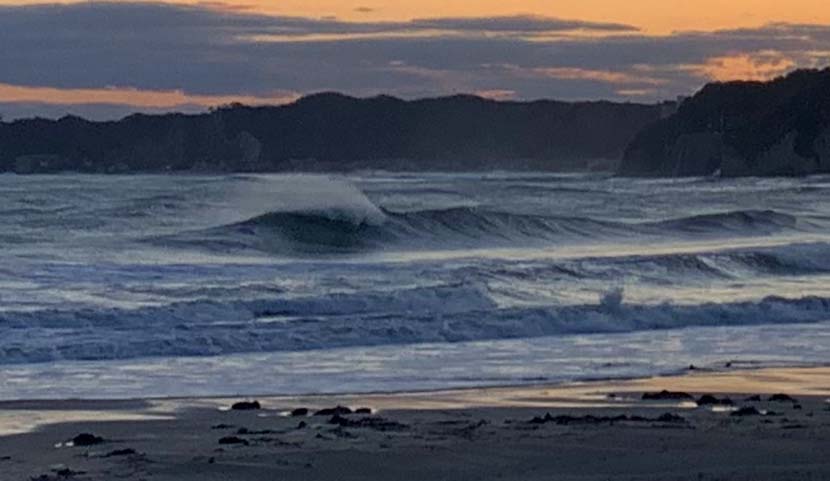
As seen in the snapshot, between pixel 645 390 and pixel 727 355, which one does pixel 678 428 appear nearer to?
pixel 645 390

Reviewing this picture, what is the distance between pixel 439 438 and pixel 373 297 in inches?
433

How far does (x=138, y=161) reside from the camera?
295 feet

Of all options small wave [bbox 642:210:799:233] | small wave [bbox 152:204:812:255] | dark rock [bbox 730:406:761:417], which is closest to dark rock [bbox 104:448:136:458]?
dark rock [bbox 730:406:761:417]

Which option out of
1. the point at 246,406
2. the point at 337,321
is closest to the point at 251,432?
the point at 246,406

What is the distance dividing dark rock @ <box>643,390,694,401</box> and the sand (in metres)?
0.10

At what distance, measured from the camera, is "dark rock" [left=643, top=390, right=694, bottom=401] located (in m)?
12.2

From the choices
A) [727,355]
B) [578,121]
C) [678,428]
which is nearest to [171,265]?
[727,355]

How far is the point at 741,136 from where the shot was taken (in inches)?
3841

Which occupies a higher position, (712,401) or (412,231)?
(412,231)

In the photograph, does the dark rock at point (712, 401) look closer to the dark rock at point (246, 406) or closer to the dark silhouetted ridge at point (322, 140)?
the dark rock at point (246, 406)

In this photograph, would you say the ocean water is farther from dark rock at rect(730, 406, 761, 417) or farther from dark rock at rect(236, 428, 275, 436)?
dark rock at rect(730, 406, 761, 417)

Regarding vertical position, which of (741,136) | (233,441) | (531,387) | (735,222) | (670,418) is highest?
(741,136)

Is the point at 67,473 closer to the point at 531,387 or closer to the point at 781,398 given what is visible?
the point at 531,387

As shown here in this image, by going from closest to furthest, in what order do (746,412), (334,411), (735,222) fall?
(746,412) → (334,411) → (735,222)
